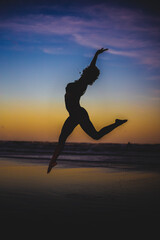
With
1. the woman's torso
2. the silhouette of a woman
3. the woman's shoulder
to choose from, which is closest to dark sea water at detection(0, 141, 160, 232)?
the silhouette of a woman

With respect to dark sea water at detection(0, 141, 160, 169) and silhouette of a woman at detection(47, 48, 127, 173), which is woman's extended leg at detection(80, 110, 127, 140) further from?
dark sea water at detection(0, 141, 160, 169)

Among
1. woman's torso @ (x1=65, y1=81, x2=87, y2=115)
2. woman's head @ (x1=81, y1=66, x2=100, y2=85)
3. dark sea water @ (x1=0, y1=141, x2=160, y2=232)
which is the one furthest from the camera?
woman's head @ (x1=81, y1=66, x2=100, y2=85)

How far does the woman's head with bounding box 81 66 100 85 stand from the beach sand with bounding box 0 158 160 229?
2122 mm

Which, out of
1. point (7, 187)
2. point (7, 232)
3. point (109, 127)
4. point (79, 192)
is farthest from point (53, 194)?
point (7, 232)

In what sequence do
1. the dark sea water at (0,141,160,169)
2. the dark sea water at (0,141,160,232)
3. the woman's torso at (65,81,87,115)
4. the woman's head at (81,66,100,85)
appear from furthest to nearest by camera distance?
the dark sea water at (0,141,160,169), the woman's head at (81,66,100,85), the woman's torso at (65,81,87,115), the dark sea water at (0,141,160,232)

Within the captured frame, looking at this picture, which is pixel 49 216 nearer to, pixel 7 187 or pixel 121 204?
pixel 121 204

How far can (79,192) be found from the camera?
5.80 metres

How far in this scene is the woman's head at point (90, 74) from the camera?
5879 millimetres

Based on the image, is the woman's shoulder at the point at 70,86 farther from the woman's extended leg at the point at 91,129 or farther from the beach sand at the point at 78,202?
the beach sand at the point at 78,202

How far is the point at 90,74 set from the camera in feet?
19.3

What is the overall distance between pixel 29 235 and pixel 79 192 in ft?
8.36

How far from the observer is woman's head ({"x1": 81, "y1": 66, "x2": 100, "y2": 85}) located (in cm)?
588

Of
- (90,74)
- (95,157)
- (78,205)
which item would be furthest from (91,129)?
(95,157)

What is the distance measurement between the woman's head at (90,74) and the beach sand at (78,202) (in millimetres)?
2122
